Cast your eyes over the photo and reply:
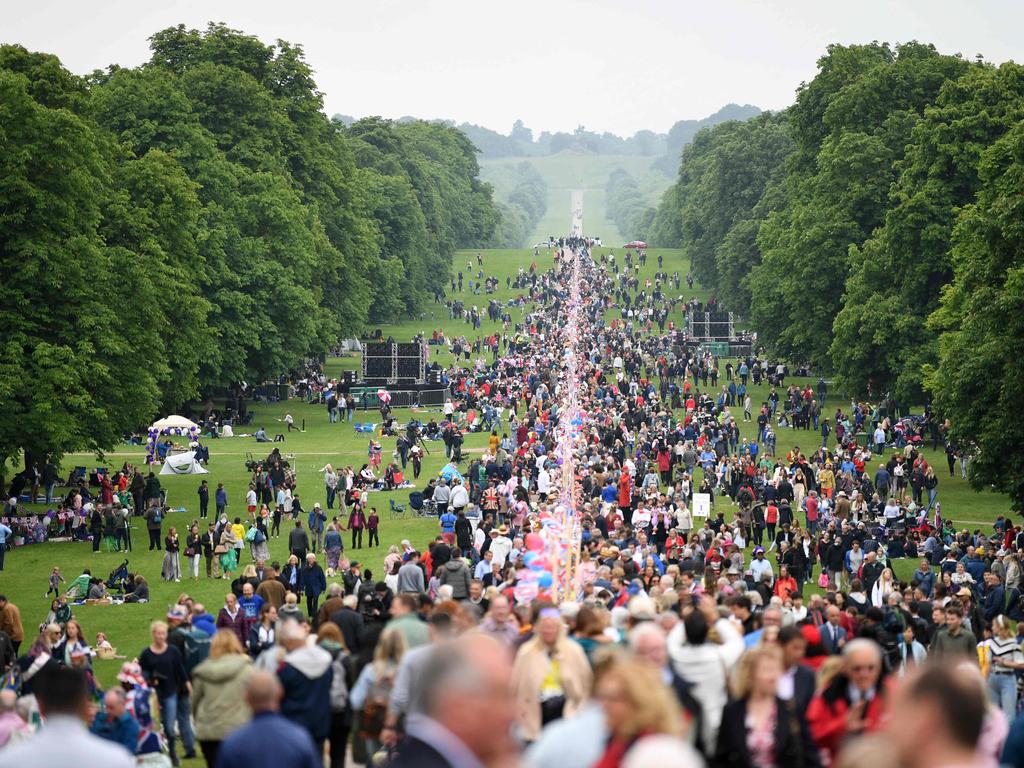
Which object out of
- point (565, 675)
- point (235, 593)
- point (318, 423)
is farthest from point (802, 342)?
point (565, 675)

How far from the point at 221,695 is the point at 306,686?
2.41 feet

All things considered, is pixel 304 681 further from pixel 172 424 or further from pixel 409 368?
pixel 409 368

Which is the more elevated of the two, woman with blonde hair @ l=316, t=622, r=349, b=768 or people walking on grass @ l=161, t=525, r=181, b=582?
woman with blonde hair @ l=316, t=622, r=349, b=768

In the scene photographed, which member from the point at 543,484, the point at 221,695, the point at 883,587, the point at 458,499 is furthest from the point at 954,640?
the point at 543,484

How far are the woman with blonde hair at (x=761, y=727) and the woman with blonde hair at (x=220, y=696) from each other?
4517mm

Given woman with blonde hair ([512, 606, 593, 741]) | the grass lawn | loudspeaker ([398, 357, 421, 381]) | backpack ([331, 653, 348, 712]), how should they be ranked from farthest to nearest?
loudspeaker ([398, 357, 421, 381]) → the grass lawn → backpack ([331, 653, 348, 712]) → woman with blonde hair ([512, 606, 593, 741])

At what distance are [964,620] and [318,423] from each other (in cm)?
4977

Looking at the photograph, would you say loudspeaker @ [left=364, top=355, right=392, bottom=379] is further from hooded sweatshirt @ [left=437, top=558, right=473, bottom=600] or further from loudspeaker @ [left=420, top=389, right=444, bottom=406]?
hooded sweatshirt @ [left=437, top=558, right=473, bottom=600]

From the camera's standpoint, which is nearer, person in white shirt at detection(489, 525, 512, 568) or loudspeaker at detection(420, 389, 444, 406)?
person in white shirt at detection(489, 525, 512, 568)

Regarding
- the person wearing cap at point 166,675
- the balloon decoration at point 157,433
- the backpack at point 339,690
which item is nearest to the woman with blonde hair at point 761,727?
the backpack at point 339,690

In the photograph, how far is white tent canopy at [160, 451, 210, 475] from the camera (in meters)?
51.9

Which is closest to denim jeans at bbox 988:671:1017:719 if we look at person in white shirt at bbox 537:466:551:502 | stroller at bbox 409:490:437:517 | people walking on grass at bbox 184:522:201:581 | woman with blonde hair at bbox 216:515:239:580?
woman with blonde hair at bbox 216:515:239:580

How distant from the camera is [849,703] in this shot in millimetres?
11711

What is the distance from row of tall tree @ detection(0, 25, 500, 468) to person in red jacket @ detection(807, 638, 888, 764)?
102 ft
